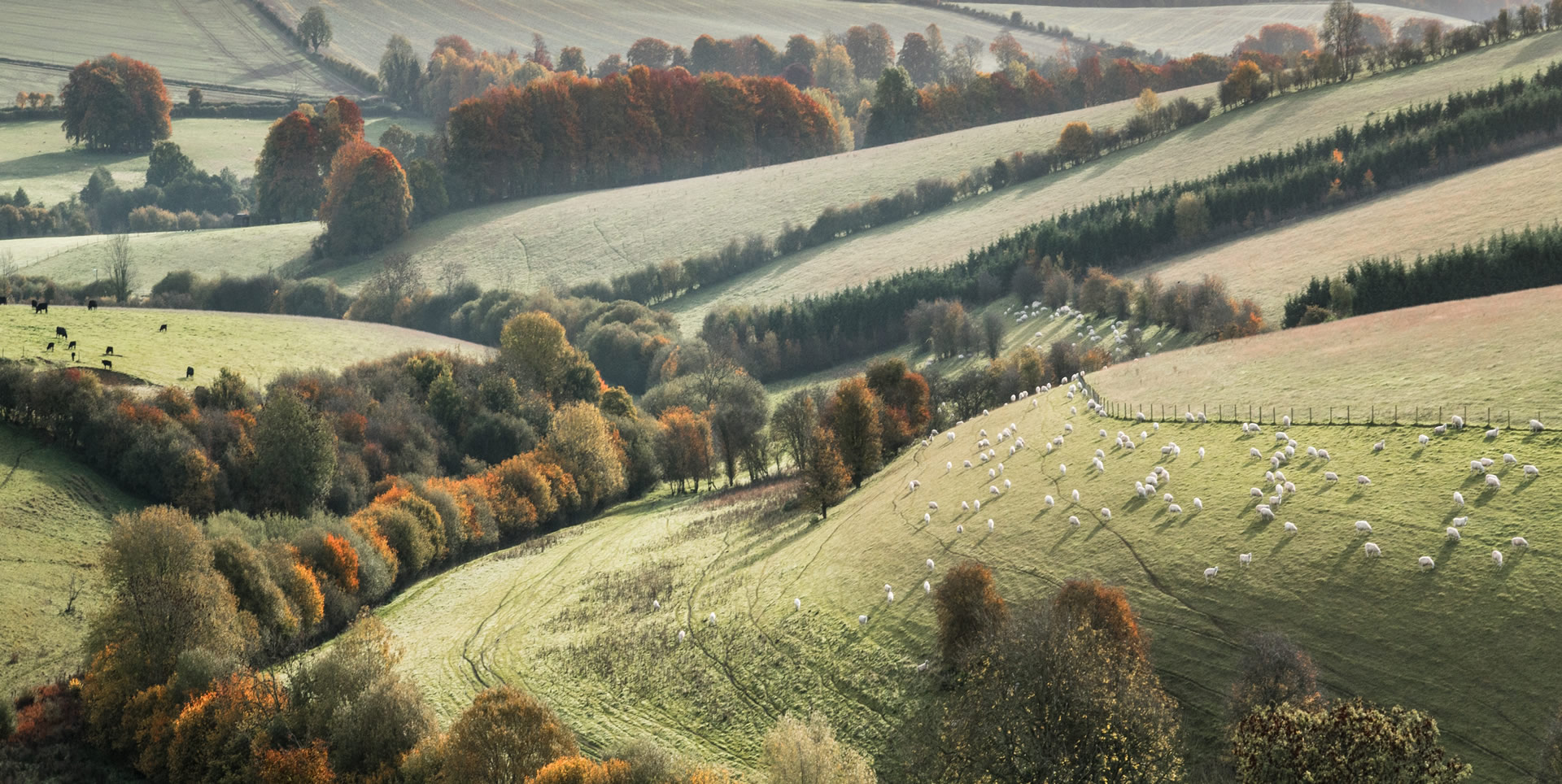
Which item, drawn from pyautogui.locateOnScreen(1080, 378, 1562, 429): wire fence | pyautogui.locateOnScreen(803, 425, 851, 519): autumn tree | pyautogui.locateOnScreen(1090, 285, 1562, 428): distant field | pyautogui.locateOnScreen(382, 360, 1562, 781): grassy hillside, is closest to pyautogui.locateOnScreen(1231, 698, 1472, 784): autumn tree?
pyautogui.locateOnScreen(382, 360, 1562, 781): grassy hillside

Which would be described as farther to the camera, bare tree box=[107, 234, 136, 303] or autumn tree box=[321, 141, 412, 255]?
autumn tree box=[321, 141, 412, 255]

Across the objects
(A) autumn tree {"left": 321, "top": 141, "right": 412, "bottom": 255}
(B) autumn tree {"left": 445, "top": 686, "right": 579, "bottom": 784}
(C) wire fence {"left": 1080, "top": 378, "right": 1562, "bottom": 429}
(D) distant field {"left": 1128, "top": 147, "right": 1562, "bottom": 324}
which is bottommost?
(B) autumn tree {"left": 445, "top": 686, "right": 579, "bottom": 784}

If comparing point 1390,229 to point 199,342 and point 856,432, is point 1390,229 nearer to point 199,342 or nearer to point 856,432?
point 856,432

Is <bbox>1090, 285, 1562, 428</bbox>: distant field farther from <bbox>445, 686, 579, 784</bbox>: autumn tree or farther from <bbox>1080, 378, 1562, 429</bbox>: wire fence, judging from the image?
<bbox>445, 686, 579, 784</bbox>: autumn tree

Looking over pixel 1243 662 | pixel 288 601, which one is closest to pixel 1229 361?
pixel 1243 662

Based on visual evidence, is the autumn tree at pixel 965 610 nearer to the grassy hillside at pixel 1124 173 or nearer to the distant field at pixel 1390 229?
the distant field at pixel 1390 229

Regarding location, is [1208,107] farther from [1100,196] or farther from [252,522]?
[252,522]
